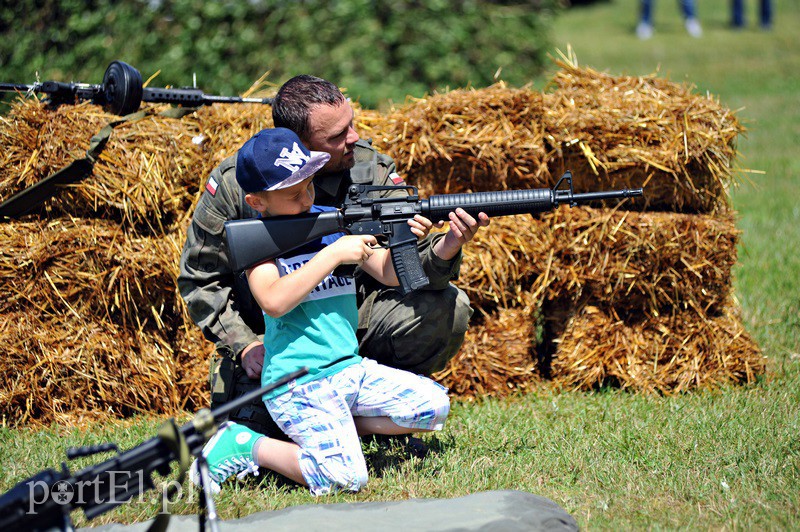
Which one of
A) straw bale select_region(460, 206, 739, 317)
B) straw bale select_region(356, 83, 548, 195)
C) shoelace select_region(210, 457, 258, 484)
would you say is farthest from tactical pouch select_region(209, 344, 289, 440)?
straw bale select_region(356, 83, 548, 195)

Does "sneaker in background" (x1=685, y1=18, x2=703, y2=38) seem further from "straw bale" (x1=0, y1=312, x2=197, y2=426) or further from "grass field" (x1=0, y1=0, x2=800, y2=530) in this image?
"straw bale" (x1=0, y1=312, x2=197, y2=426)

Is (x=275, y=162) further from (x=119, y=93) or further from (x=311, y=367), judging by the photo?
(x=119, y=93)

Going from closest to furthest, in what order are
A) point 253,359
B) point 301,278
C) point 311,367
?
point 301,278
point 311,367
point 253,359

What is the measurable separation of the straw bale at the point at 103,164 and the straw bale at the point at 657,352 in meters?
2.67

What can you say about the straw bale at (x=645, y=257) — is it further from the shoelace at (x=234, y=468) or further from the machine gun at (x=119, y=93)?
the shoelace at (x=234, y=468)

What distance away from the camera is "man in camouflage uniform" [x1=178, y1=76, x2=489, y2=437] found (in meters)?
4.21

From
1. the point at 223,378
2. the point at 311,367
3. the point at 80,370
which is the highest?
the point at 311,367

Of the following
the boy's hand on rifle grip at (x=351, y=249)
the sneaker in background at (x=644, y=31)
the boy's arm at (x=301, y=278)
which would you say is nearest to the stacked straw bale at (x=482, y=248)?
the boy's arm at (x=301, y=278)

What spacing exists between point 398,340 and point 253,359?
2.51ft

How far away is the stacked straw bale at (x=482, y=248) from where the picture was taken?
5035 millimetres

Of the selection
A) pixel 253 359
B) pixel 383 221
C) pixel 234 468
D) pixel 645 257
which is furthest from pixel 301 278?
pixel 645 257

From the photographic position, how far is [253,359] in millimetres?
4270

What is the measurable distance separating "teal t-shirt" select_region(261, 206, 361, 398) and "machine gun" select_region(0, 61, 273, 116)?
1897 mm

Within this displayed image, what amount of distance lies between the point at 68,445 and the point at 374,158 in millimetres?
2330
